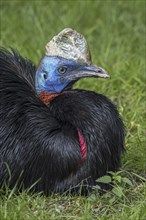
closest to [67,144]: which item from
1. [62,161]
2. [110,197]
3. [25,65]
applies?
[62,161]

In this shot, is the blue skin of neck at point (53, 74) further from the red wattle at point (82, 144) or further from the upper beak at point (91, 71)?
the red wattle at point (82, 144)

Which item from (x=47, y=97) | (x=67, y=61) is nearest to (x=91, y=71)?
(x=67, y=61)

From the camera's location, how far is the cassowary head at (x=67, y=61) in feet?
15.0

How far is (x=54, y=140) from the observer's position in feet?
14.9

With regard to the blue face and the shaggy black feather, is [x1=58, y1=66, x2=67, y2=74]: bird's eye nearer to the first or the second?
the blue face

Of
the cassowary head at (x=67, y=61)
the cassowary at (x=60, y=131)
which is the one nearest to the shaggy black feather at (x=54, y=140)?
the cassowary at (x=60, y=131)

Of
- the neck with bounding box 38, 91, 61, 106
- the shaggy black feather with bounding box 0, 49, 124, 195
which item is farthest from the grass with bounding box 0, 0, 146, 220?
the neck with bounding box 38, 91, 61, 106

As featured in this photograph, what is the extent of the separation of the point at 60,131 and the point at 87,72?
1.11 ft

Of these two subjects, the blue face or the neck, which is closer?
the blue face

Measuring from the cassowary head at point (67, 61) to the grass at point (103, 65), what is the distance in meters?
0.57

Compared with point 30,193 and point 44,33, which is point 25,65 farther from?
point 44,33

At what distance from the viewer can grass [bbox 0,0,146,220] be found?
445cm

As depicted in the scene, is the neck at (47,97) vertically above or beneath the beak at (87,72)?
beneath

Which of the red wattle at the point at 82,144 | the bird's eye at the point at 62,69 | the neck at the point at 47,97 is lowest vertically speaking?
the red wattle at the point at 82,144
